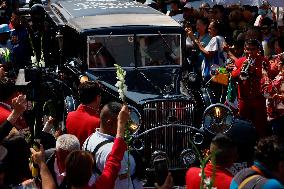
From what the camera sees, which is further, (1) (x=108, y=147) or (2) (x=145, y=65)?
(2) (x=145, y=65)

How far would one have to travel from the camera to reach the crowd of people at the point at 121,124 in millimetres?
4668

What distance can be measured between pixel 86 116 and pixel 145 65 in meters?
2.72

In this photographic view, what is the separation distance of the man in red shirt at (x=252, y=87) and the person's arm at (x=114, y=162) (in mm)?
4278

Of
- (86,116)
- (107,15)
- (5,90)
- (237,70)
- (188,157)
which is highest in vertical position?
(107,15)

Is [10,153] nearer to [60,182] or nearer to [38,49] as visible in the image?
[60,182]

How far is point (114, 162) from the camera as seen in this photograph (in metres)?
5.05

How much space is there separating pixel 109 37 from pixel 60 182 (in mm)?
4476

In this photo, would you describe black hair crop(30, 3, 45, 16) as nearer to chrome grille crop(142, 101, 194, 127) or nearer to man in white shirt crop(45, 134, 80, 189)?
chrome grille crop(142, 101, 194, 127)

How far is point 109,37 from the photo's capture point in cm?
958

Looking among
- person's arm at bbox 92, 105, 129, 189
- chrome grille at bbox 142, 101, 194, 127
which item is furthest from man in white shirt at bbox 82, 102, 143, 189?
chrome grille at bbox 142, 101, 194, 127

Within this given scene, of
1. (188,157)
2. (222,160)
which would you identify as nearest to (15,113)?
(222,160)

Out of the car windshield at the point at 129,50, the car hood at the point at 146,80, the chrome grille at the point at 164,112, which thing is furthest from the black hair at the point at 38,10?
the chrome grille at the point at 164,112

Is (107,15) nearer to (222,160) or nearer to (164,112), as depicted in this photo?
(164,112)

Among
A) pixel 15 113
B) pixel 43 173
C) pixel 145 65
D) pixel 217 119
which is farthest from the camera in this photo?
pixel 145 65
